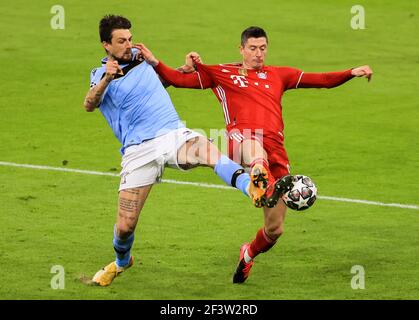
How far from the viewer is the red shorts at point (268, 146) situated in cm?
1299

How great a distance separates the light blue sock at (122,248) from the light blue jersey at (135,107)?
952 mm

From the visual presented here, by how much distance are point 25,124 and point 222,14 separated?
826cm

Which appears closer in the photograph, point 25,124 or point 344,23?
point 25,124

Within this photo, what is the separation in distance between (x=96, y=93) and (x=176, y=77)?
1.13 meters

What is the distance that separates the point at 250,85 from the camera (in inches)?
527

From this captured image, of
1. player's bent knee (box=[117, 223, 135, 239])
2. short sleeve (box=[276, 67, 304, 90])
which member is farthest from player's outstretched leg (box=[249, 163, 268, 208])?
short sleeve (box=[276, 67, 304, 90])

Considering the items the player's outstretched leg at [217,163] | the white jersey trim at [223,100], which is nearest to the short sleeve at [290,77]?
the white jersey trim at [223,100]

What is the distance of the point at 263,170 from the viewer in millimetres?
11977

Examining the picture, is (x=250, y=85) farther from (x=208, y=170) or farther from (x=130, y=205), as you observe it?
(x=208, y=170)

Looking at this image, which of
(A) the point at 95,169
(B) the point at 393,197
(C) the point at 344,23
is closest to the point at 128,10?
(C) the point at 344,23

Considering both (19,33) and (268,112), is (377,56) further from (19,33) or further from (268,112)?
(268,112)

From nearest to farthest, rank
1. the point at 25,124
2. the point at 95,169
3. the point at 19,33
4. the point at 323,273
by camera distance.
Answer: the point at 323,273
the point at 95,169
the point at 25,124
the point at 19,33

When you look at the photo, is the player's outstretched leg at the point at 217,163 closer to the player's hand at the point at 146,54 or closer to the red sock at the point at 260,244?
the player's hand at the point at 146,54

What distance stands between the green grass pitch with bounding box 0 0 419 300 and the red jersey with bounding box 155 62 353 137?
1.77 meters
